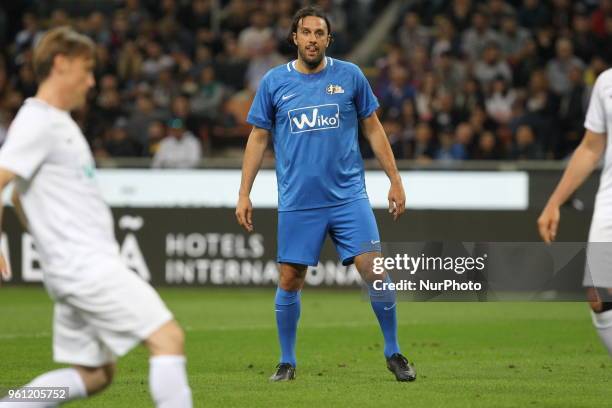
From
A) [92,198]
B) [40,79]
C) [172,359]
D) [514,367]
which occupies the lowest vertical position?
[514,367]

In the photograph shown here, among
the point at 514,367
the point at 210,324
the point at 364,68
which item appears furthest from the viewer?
the point at 364,68

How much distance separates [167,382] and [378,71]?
15.8 metres

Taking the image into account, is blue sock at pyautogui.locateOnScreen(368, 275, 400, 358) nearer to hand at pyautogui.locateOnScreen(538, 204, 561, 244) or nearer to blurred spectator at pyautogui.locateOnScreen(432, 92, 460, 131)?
hand at pyautogui.locateOnScreen(538, 204, 561, 244)

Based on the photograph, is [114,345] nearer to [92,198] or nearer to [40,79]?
[92,198]

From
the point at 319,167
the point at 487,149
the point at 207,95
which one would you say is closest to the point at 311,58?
the point at 319,167

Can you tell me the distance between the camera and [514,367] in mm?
9203

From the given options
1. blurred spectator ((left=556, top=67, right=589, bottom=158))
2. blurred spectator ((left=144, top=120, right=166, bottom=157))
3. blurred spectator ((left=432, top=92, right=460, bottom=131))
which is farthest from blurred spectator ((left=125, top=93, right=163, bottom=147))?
blurred spectator ((left=556, top=67, right=589, bottom=158))

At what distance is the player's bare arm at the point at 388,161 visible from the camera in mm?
8383

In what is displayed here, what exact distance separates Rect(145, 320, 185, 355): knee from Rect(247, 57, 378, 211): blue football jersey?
3161 mm

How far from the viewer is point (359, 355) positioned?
1002cm

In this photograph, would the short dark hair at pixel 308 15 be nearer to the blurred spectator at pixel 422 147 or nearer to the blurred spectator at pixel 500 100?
the blurred spectator at pixel 422 147

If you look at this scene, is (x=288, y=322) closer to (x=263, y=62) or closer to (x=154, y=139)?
(x=154, y=139)

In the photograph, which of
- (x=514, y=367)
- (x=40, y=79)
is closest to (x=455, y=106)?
(x=514, y=367)

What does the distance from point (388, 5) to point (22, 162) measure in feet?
61.7
